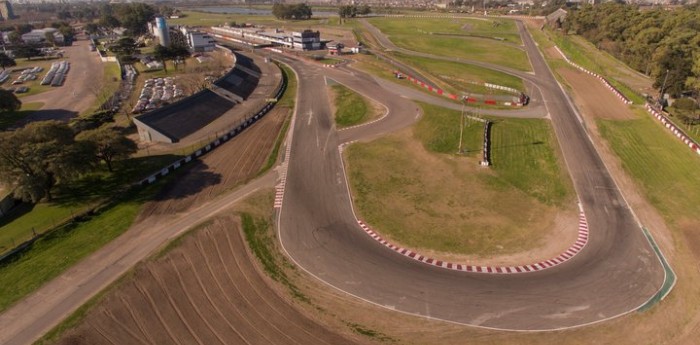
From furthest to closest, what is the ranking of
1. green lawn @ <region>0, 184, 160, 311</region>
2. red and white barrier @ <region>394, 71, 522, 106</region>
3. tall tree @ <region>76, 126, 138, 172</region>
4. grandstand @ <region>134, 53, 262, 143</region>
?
1. red and white barrier @ <region>394, 71, 522, 106</region>
2. grandstand @ <region>134, 53, 262, 143</region>
3. tall tree @ <region>76, 126, 138, 172</region>
4. green lawn @ <region>0, 184, 160, 311</region>

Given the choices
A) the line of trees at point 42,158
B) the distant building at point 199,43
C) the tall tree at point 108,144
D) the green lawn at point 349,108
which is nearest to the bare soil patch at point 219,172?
the tall tree at point 108,144

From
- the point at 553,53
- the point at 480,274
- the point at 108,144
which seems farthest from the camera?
the point at 553,53

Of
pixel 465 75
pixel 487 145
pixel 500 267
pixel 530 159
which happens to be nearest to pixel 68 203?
pixel 500 267

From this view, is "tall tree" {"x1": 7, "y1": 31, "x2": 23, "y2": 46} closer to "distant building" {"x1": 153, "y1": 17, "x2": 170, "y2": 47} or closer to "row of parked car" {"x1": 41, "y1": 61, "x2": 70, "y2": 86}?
"row of parked car" {"x1": 41, "y1": 61, "x2": 70, "y2": 86}

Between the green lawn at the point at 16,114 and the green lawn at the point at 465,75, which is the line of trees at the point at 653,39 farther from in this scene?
the green lawn at the point at 16,114

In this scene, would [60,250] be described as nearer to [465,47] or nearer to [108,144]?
[108,144]

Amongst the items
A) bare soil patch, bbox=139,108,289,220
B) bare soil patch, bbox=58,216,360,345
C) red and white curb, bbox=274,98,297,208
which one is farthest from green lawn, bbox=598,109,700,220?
bare soil patch, bbox=139,108,289,220
